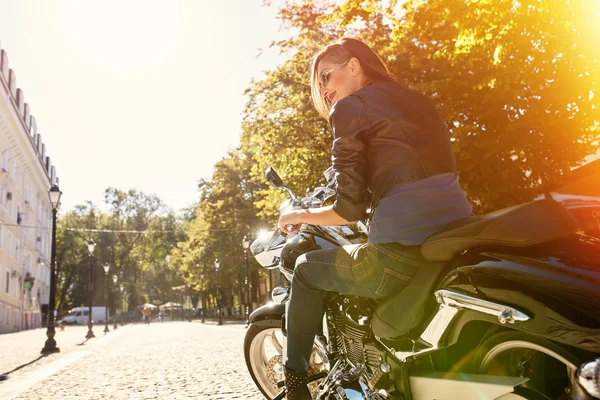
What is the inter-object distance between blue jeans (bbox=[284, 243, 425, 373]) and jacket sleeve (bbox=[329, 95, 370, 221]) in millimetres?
188

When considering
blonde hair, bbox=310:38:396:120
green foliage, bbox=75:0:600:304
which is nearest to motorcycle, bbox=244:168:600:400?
blonde hair, bbox=310:38:396:120

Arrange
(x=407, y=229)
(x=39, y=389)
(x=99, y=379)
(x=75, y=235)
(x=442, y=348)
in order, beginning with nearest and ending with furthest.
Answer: (x=442, y=348)
(x=407, y=229)
(x=39, y=389)
(x=99, y=379)
(x=75, y=235)

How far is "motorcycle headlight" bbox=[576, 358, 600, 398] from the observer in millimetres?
1641

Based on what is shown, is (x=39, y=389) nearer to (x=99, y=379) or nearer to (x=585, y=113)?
(x=99, y=379)

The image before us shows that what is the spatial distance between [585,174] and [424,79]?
233 inches

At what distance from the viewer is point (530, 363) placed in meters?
1.95

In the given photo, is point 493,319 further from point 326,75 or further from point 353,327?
point 326,75

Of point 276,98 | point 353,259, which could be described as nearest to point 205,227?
point 276,98

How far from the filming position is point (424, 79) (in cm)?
1789

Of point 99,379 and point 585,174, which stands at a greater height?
point 585,174

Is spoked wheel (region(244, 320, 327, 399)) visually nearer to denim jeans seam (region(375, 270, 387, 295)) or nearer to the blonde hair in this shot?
denim jeans seam (region(375, 270, 387, 295))

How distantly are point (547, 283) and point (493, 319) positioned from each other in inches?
9.5

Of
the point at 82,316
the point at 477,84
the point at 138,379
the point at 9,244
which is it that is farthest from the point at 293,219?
the point at 82,316

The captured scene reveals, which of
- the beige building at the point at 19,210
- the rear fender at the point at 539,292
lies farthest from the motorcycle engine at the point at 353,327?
the beige building at the point at 19,210
